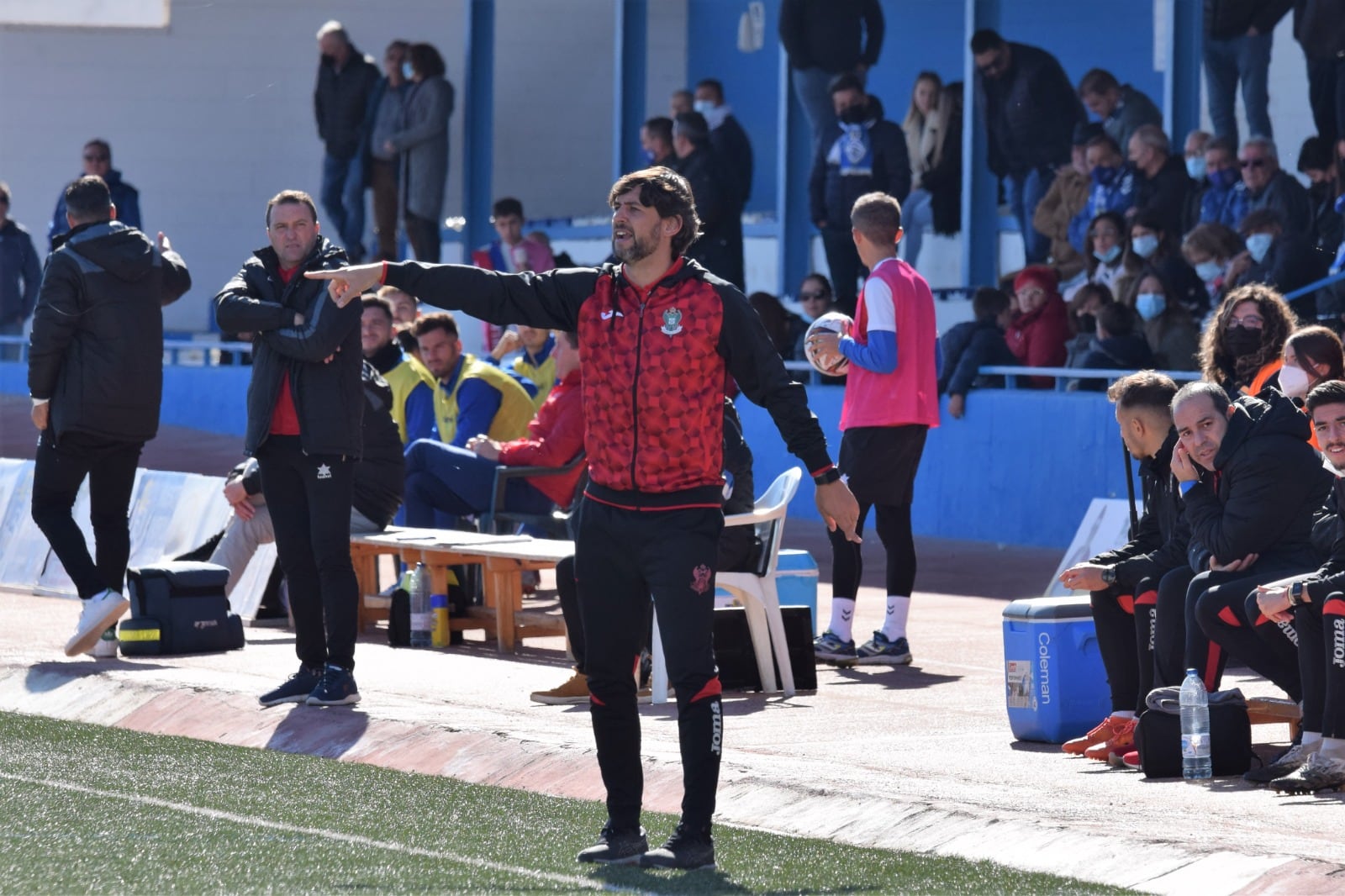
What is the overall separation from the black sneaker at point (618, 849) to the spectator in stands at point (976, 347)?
30.5 ft

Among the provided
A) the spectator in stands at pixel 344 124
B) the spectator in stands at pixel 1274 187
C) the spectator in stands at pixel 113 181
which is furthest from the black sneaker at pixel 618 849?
the spectator in stands at pixel 344 124

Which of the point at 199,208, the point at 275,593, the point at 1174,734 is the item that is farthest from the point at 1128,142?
the point at 199,208

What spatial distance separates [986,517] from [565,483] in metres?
4.56

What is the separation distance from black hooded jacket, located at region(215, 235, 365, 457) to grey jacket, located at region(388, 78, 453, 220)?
11344mm

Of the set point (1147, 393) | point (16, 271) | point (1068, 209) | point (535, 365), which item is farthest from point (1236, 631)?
point (16, 271)

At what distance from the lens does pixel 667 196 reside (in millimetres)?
5980

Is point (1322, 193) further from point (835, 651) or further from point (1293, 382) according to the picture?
point (1293, 382)

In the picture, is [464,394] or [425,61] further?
[425,61]

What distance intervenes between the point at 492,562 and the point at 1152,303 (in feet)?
16.8

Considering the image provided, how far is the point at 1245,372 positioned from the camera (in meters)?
8.16

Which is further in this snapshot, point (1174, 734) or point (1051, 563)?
point (1051, 563)

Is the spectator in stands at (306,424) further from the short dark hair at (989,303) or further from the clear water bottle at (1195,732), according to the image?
the short dark hair at (989,303)

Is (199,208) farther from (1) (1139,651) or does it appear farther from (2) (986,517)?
(1) (1139,651)

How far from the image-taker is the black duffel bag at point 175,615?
32.8ft
